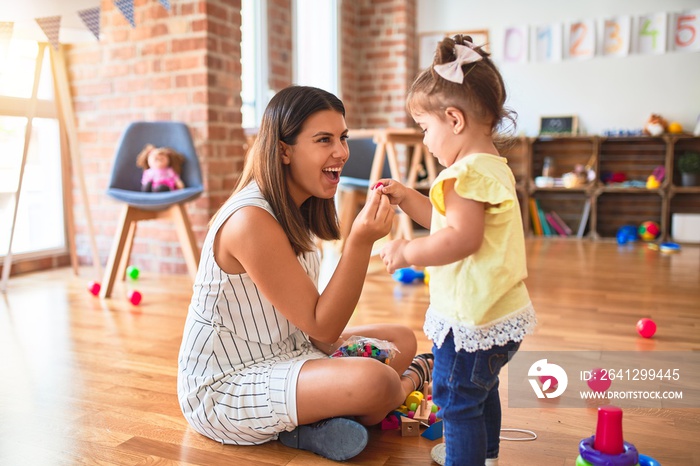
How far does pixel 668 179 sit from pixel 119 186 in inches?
154

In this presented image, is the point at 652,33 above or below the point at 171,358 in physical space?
→ above

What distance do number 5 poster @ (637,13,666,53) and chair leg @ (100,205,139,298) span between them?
4024 millimetres

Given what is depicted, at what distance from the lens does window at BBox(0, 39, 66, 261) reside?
3385mm

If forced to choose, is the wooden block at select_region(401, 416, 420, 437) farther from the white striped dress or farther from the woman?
the white striped dress

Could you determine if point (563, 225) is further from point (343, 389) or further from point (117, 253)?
point (343, 389)

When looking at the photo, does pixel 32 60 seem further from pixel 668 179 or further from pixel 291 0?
pixel 668 179

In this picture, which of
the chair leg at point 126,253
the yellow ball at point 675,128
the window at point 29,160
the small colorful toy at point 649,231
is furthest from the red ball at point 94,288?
the yellow ball at point 675,128

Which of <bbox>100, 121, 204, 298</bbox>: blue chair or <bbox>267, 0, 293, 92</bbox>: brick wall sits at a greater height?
<bbox>267, 0, 293, 92</bbox>: brick wall

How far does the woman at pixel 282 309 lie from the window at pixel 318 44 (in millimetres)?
3599

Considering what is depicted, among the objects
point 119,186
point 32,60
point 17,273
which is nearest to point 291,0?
point 32,60

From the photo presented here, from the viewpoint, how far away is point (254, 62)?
4227 millimetres

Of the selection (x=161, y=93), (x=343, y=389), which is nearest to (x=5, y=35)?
(x=161, y=93)

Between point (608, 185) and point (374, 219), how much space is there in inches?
169

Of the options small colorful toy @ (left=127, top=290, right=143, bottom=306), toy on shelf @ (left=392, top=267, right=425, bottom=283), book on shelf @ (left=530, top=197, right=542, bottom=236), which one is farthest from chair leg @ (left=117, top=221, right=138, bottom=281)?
Result: book on shelf @ (left=530, top=197, right=542, bottom=236)
